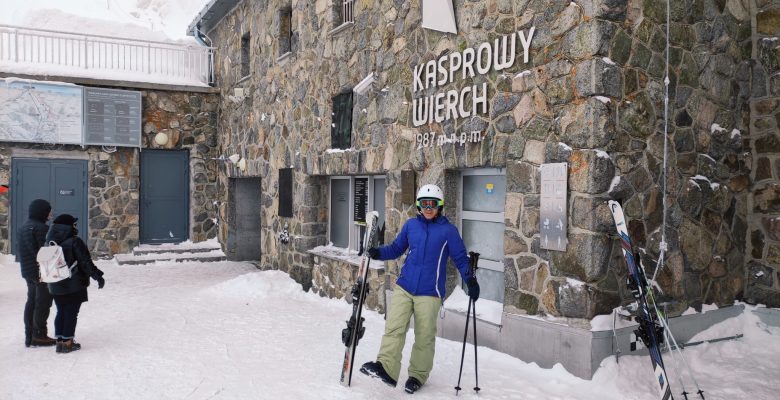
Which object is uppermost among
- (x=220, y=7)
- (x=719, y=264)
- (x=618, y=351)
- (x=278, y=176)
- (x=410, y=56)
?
(x=220, y=7)

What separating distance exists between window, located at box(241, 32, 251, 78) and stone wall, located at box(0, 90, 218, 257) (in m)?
1.81

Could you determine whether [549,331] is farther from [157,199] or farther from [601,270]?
[157,199]

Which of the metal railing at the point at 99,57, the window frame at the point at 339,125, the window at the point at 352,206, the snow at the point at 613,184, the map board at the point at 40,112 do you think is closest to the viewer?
the snow at the point at 613,184

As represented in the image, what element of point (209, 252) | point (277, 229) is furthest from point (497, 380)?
point (209, 252)

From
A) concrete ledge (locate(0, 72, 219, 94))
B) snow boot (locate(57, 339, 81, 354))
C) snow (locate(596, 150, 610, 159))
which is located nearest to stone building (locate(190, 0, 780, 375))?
snow (locate(596, 150, 610, 159))

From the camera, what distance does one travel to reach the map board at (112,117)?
12.7 m

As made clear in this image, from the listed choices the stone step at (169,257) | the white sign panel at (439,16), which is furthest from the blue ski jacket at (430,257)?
the stone step at (169,257)

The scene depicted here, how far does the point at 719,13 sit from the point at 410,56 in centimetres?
319

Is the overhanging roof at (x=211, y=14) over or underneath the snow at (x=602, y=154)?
over

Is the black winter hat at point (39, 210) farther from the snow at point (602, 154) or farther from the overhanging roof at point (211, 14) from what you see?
the overhanging roof at point (211, 14)

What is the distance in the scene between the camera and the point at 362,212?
843 centimetres

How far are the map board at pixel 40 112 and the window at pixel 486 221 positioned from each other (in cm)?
995

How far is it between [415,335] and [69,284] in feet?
11.6

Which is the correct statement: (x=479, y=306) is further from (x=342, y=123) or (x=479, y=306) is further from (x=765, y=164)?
(x=342, y=123)
